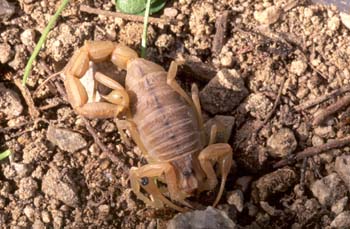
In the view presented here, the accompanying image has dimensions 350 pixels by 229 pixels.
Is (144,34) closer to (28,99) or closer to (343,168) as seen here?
(28,99)

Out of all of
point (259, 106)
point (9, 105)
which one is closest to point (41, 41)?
point (9, 105)

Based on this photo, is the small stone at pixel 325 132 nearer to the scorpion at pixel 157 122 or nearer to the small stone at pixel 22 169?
the scorpion at pixel 157 122

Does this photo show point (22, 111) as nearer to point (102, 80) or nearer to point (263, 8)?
point (102, 80)

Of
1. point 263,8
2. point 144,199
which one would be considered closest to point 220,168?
point 144,199

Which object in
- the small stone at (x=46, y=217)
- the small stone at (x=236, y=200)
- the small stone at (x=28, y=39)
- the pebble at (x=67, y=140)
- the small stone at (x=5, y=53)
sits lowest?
the small stone at (x=46, y=217)

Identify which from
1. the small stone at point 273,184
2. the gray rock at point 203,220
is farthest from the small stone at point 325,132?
the gray rock at point 203,220
